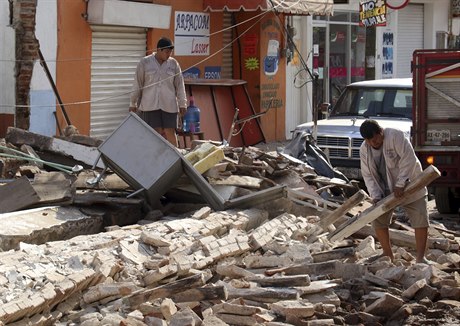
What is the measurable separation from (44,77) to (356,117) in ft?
16.6

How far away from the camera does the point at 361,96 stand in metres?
18.0

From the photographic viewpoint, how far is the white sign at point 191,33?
21281 mm

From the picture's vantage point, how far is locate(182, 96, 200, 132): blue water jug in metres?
19.0

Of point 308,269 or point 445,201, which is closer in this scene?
point 308,269

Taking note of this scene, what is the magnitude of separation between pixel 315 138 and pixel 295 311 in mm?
8221

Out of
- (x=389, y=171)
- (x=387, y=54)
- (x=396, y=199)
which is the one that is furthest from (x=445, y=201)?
(x=387, y=54)

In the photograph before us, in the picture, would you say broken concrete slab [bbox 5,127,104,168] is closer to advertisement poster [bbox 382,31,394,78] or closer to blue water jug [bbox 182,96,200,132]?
blue water jug [bbox 182,96,200,132]

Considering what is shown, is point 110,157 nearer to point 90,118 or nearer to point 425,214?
point 425,214

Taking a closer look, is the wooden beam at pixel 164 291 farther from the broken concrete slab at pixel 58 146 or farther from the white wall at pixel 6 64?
the white wall at pixel 6 64

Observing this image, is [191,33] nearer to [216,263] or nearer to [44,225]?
[44,225]

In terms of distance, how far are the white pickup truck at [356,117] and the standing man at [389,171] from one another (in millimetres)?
5271

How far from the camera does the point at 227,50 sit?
23.6 metres

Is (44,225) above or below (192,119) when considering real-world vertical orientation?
below

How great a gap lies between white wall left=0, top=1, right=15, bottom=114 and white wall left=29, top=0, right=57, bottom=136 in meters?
0.34
